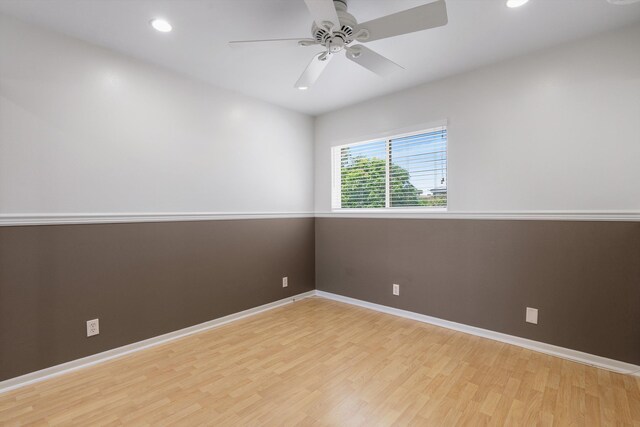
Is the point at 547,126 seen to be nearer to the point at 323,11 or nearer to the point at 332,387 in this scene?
the point at 323,11

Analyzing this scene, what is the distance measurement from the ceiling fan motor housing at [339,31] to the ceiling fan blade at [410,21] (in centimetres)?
7

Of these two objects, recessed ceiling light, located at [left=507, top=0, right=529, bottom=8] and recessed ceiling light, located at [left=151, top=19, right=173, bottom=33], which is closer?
recessed ceiling light, located at [left=507, top=0, right=529, bottom=8]

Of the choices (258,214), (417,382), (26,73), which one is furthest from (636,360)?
(26,73)

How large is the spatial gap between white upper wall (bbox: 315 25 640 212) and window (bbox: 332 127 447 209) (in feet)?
0.53

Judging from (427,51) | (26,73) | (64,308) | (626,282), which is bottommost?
(64,308)

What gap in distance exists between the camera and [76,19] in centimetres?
210

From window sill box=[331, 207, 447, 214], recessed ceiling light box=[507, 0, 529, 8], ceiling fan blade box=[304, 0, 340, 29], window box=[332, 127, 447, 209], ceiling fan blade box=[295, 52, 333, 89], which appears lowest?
window sill box=[331, 207, 447, 214]

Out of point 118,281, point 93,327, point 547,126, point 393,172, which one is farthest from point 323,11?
point 93,327

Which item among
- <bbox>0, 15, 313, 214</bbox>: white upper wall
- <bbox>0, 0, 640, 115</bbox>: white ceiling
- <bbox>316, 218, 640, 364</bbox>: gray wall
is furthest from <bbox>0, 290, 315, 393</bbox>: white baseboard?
<bbox>0, 0, 640, 115</bbox>: white ceiling

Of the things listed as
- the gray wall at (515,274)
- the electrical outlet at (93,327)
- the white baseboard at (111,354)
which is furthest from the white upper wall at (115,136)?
the gray wall at (515,274)

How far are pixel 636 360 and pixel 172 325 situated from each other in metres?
3.76

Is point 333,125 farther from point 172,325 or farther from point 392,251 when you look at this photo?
point 172,325

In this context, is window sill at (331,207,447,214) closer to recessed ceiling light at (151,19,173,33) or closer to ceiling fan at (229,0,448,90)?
ceiling fan at (229,0,448,90)

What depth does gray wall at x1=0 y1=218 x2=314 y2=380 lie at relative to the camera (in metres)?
2.09
